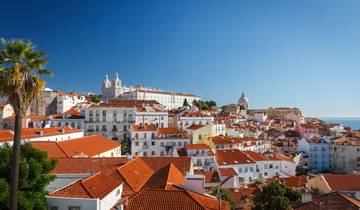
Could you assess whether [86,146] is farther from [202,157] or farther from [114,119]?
[114,119]

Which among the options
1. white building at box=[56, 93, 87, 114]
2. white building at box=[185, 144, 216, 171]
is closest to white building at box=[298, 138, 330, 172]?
white building at box=[185, 144, 216, 171]

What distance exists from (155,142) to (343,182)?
1371 inches

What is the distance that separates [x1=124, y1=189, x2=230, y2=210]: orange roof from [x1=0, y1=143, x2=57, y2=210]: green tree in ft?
14.3

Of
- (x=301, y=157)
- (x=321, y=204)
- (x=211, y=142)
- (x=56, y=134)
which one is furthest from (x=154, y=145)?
(x=321, y=204)

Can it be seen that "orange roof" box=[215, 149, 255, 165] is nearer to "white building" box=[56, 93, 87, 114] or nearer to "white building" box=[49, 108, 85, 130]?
"white building" box=[49, 108, 85, 130]

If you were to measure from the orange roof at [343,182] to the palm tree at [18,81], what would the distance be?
130 feet

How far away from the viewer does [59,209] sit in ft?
54.7

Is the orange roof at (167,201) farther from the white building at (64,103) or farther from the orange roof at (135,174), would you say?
the white building at (64,103)

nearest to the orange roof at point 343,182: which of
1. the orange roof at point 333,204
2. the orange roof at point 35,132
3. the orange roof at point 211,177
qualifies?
the orange roof at point 211,177

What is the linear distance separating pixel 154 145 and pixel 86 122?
72.2ft

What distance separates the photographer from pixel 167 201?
56.2 feet

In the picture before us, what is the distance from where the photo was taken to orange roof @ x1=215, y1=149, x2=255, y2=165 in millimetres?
57013

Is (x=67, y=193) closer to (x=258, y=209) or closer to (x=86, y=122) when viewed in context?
(x=258, y=209)

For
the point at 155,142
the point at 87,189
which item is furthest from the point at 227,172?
the point at 87,189
